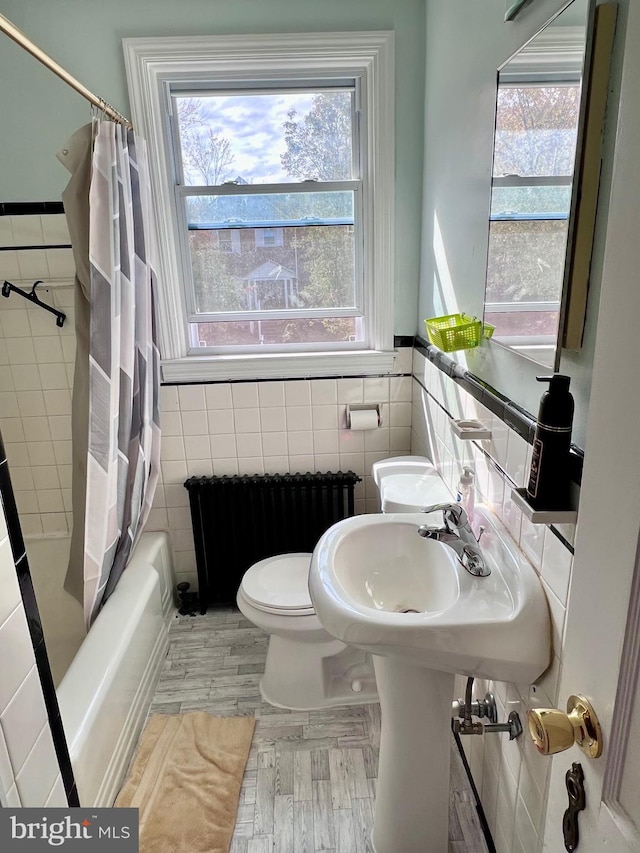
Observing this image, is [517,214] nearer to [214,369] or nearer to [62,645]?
[214,369]

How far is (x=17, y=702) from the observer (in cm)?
96

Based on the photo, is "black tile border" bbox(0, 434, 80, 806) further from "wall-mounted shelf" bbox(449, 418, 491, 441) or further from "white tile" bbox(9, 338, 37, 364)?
"white tile" bbox(9, 338, 37, 364)

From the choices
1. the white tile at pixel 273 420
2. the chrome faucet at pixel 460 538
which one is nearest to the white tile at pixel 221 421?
Result: the white tile at pixel 273 420

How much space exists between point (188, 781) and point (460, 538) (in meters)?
1.19

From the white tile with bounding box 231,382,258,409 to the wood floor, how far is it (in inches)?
39.7

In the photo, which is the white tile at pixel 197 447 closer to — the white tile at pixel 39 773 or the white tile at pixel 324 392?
the white tile at pixel 324 392

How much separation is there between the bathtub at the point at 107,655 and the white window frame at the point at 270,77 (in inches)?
35.3

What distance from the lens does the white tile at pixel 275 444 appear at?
2428 millimetres

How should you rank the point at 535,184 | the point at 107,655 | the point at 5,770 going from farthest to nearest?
the point at 107,655
the point at 535,184
the point at 5,770

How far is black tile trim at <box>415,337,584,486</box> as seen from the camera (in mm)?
963

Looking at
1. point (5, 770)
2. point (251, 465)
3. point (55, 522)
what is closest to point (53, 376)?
point (55, 522)

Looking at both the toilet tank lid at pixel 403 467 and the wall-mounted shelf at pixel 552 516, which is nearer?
the wall-mounted shelf at pixel 552 516

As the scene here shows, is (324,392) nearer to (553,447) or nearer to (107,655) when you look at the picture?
(107,655)

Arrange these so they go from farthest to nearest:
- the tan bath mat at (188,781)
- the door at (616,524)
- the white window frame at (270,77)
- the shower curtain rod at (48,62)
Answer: the white window frame at (270,77) < the tan bath mat at (188,781) < the shower curtain rod at (48,62) < the door at (616,524)
